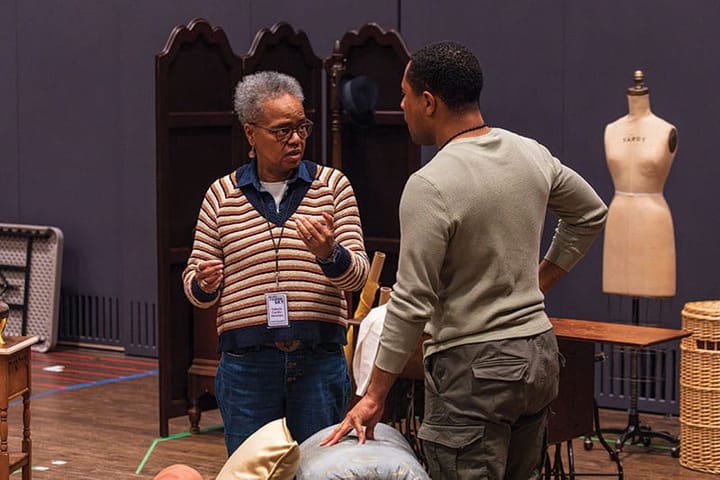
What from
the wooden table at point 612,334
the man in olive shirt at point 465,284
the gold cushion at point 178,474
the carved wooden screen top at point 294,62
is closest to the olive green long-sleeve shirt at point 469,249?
the man in olive shirt at point 465,284

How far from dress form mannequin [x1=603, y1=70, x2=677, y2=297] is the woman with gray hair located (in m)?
2.72

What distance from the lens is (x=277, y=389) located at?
3244 millimetres

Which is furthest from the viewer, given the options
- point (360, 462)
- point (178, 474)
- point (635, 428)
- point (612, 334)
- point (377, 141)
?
point (377, 141)

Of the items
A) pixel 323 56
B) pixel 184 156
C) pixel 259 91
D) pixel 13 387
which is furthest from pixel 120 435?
pixel 259 91

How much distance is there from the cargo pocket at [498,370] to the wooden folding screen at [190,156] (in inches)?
138

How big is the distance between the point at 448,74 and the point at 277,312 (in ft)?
2.81

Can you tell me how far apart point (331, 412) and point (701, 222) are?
354 centimetres

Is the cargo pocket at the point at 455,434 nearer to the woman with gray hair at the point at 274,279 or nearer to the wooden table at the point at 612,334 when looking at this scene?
the woman with gray hair at the point at 274,279

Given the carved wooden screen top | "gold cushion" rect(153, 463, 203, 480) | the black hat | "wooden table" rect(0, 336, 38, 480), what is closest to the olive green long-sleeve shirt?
"gold cushion" rect(153, 463, 203, 480)

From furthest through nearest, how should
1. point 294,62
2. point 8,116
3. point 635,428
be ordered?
point 8,116 → point 294,62 → point 635,428

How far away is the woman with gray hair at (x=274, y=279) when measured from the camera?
324 cm

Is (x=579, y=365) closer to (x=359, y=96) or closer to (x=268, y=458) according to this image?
(x=359, y=96)

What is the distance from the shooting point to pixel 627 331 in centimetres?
484

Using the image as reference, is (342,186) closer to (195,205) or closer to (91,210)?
(195,205)
